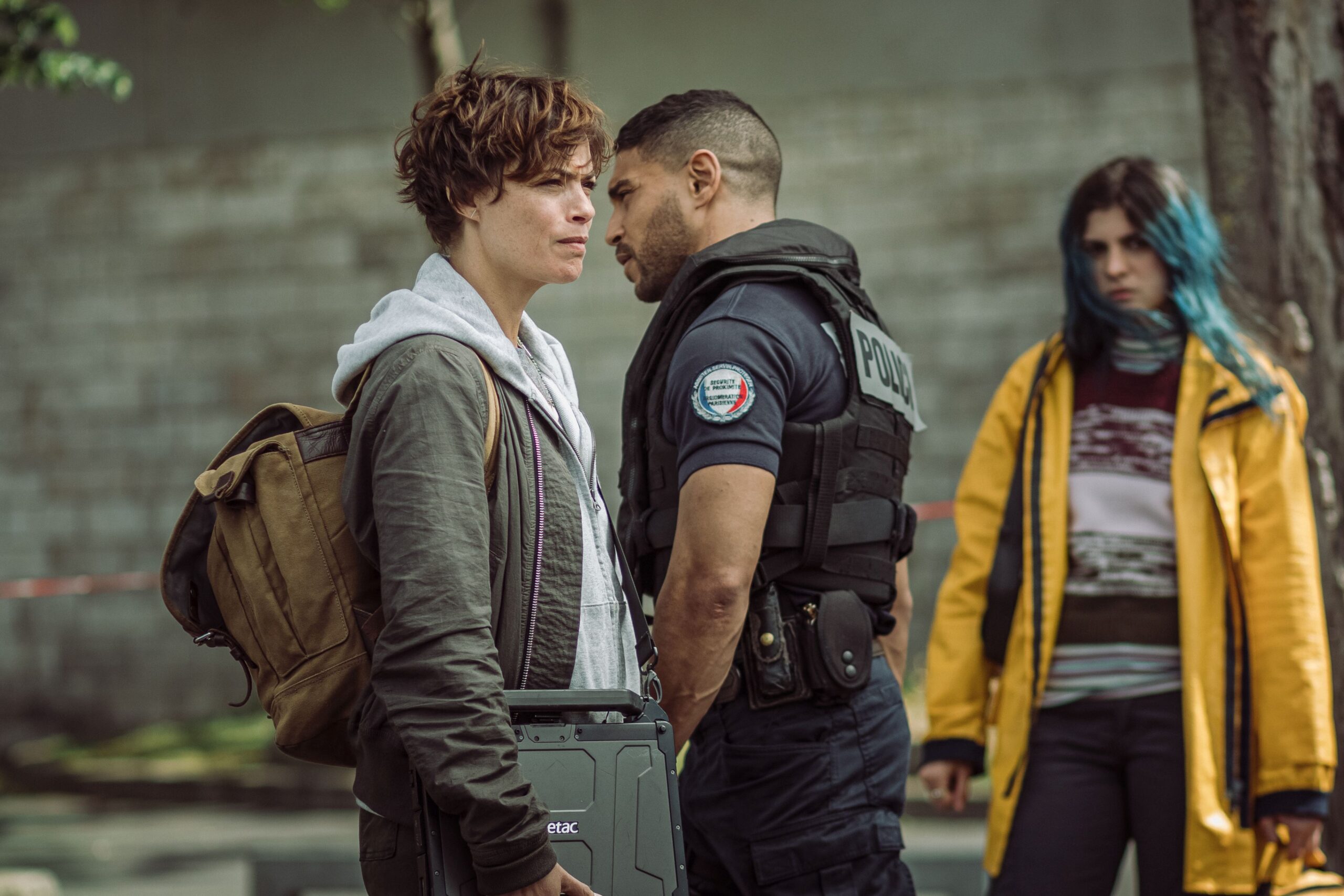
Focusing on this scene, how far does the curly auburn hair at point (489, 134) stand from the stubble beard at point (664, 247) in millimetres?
695

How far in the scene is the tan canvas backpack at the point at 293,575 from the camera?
6.32 ft

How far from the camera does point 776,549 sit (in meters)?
2.59

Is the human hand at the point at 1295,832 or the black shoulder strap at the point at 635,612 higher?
the black shoulder strap at the point at 635,612

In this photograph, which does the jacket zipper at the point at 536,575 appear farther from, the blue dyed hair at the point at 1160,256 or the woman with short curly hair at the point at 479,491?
the blue dyed hair at the point at 1160,256

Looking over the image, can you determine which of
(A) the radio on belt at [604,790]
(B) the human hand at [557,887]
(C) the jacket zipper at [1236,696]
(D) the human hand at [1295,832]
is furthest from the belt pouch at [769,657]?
(D) the human hand at [1295,832]

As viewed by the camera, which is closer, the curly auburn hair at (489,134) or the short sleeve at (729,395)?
the curly auburn hair at (489,134)

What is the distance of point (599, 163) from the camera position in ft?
7.23

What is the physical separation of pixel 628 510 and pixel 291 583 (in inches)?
38.6

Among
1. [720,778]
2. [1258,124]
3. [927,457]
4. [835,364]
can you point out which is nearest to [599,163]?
[835,364]

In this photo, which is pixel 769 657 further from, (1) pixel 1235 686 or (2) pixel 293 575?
(1) pixel 1235 686

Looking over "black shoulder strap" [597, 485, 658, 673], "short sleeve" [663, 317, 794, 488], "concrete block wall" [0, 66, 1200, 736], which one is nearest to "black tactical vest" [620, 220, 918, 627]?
"short sleeve" [663, 317, 794, 488]

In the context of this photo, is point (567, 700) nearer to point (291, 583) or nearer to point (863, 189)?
point (291, 583)

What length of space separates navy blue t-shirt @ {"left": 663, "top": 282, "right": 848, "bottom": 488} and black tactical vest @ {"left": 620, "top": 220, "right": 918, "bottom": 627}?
3cm

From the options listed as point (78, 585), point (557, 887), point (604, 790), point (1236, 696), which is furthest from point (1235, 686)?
point (78, 585)
